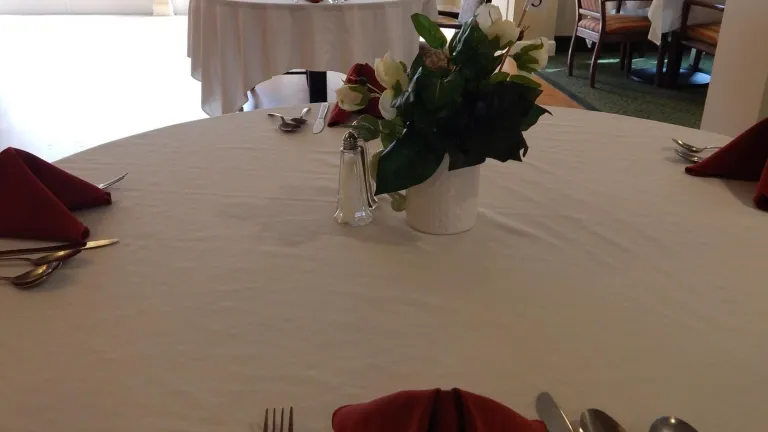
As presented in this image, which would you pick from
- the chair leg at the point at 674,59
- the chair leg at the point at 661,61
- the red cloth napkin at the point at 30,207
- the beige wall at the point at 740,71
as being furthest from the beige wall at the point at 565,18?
the red cloth napkin at the point at 30,207

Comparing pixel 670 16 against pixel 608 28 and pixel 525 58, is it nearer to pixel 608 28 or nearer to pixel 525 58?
pixel 608 28

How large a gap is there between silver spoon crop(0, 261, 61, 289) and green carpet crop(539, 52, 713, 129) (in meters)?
3.65

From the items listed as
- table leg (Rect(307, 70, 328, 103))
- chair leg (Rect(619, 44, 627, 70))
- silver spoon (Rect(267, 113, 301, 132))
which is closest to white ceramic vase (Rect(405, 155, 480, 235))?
silver spoon (Rect(267, 113, 301, 132))

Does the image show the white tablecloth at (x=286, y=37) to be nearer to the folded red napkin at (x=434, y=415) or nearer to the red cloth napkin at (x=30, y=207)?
the red cloth napkin at (x=30, y=207)

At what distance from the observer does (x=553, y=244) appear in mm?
841

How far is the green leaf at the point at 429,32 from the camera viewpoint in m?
0.81

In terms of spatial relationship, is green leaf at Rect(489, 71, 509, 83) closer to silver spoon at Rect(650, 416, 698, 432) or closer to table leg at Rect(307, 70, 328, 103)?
silver spoon at Rect(650, 416, 698, 432)

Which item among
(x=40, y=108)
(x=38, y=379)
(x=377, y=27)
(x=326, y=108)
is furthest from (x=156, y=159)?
(x=40, y=108)

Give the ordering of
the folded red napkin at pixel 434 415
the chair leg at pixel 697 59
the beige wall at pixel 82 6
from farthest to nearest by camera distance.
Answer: the beige wall at pixel 82 6 → the chair leg at pixel 697 59 → the folded red napkin at pixel 434 415

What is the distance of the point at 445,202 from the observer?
846 mm

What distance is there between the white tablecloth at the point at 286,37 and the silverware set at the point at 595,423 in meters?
2.21

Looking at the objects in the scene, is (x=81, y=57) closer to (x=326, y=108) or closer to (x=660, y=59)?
(x=660, y=59)

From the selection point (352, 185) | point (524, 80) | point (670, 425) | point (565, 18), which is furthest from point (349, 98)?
point (565, 18)

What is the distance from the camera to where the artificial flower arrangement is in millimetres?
734
